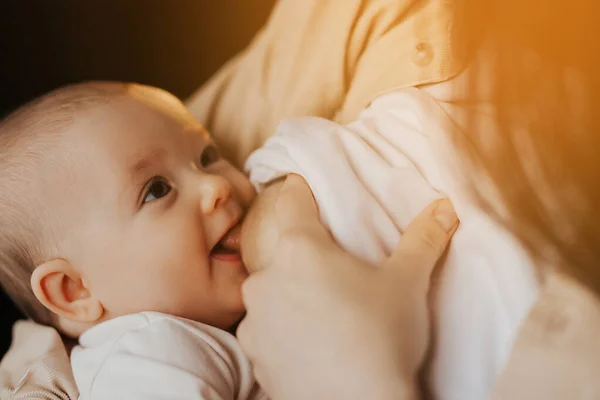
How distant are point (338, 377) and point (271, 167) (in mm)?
313

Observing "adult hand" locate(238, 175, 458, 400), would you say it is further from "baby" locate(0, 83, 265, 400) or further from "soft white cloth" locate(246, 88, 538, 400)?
"baby" locate(0, 83, 265, 400)

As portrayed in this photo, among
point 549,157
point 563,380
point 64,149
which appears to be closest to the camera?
point 563,380

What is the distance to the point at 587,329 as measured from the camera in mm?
464

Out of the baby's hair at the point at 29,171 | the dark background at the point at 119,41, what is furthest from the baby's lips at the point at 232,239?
the dark background at the point at 119,41

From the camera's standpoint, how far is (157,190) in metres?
0.74

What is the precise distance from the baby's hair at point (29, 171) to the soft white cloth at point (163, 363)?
0.13m

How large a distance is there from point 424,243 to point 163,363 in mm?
318

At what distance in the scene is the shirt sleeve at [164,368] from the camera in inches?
24.5

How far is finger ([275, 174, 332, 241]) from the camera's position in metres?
0.60

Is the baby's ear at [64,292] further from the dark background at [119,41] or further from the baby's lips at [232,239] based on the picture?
the dark background at [119,41]

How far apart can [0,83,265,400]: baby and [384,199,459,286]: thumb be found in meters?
0.26

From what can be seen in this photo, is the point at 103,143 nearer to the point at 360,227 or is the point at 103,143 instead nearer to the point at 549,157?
the point at 360,227

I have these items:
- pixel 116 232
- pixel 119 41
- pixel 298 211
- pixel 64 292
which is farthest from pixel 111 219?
pixel 119 41

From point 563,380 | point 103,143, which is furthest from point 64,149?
point 563,380
